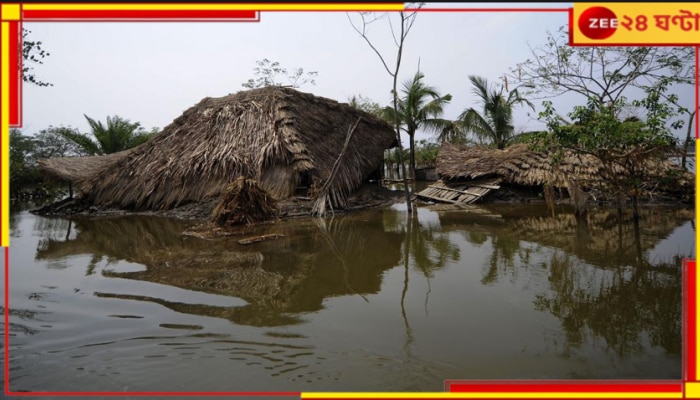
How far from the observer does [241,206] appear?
7926 millimetres

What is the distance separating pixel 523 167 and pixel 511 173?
15.2 inches

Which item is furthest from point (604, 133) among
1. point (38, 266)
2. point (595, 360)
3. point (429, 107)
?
point (429, 107)

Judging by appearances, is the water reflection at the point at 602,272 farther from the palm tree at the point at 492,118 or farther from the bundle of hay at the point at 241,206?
the palm tree at the point at 492,118

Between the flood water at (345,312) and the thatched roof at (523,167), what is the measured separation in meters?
4.65

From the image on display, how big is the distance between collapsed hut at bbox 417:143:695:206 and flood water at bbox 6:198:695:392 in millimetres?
4488

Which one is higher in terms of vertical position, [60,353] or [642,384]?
[642,384]

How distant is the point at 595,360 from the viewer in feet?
7.90

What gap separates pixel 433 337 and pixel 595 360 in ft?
3.25

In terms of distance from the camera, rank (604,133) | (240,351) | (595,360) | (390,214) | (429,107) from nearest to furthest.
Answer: (595,360) → (240,351) → (604,133) → (390,214) → (429,107)

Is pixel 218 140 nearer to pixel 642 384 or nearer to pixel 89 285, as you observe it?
pixel 89 285

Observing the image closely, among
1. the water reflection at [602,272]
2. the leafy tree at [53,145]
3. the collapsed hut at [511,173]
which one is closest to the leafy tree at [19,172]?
the leafy tree at [53,145]

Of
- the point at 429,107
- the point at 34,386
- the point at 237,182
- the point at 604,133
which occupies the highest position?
the point at 429,107

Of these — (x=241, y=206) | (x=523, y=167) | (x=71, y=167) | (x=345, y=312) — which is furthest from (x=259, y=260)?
(x=71, y=167)

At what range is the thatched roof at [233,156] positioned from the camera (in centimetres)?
1016
